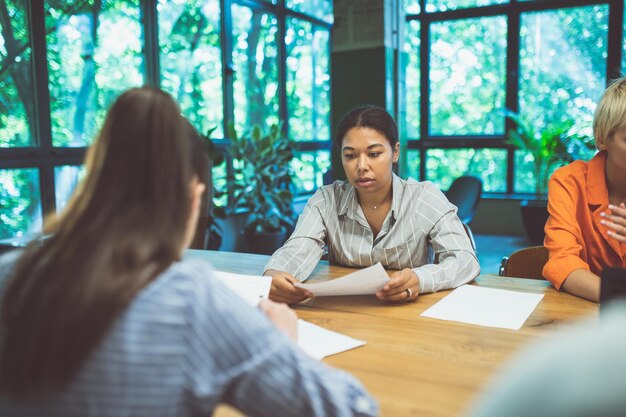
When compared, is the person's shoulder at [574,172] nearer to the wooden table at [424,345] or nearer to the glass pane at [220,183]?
the wooden table at [424,345]

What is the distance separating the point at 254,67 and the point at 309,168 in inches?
52.2

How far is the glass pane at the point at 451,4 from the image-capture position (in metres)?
6.53

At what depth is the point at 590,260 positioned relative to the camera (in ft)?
6.04

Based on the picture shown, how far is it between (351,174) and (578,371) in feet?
5.79

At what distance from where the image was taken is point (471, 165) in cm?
682

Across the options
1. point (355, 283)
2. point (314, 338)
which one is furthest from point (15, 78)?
point (314, 338)

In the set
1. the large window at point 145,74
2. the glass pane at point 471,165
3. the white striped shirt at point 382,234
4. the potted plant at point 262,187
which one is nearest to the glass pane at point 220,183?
the large window at point 145,74

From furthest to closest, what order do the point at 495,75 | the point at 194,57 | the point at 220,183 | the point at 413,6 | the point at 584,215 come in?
the point at 413,6 < the point at 495,75 < the point at 220,183 < the point at 194,57 < the point at 584,215

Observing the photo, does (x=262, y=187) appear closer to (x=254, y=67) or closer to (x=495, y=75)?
(x=254, y=67)

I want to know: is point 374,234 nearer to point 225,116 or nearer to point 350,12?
point 225,116

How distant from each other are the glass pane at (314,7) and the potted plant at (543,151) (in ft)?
7.88

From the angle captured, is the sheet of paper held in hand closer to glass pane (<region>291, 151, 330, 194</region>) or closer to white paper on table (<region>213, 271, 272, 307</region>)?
white paper on table (<region>213, 271, 272, 307</region>)

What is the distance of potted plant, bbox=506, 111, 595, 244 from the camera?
5680 mm

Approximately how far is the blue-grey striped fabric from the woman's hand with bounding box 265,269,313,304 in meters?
0.83
